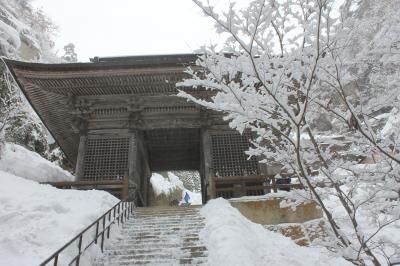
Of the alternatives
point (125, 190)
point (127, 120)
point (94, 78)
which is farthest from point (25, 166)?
A: point (125, 190)

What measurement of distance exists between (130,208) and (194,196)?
27.5m

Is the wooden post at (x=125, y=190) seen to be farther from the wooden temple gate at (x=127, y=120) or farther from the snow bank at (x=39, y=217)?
the wooden temple gate at (x=127, y=120)

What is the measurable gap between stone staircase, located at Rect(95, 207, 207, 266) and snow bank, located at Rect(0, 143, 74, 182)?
954cm

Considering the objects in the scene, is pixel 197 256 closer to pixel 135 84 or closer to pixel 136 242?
pixel 136 242

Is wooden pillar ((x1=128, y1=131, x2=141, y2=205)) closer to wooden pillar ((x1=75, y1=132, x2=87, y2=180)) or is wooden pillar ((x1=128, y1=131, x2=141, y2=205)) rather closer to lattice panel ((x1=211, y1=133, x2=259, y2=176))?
wooden pillar ((x1=75, y1=132, x2=87, y2=180))

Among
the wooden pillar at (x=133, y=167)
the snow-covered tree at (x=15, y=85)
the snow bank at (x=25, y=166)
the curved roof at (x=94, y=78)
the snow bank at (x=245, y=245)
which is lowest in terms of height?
the snow bank at (x=245, y=245)

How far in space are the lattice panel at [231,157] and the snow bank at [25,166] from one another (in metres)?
10.0

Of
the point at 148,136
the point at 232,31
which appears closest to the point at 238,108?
the point at 232,31

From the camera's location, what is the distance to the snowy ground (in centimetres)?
574

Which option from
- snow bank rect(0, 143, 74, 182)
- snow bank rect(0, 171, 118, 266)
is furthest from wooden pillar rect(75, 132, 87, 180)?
snow bank rect(0, 143, 74, 182)

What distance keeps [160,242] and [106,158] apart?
6209 mm

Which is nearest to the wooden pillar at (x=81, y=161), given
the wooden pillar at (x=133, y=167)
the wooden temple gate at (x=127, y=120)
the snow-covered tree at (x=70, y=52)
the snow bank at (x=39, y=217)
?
the wooden temple gate at (x=127, y=120)

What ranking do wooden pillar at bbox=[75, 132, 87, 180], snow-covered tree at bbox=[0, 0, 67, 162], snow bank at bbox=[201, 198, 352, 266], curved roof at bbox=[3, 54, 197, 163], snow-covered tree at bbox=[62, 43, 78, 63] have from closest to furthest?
1. snow bank at bbox=[201, 198, 352, 266]
2. curved roof at bbox=[3, 54, 197, 163]
3. wooden pillar at bbox=[75, 132, 87, 180]
4. snow-covered tree at bbox=[0, 0, 67, 162]
5. snow-covered tree at bbox=[62, 43, 78, 63]

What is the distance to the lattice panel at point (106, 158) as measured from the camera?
12.2 m
